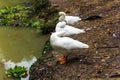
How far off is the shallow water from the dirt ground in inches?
79.2

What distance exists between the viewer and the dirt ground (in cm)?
808

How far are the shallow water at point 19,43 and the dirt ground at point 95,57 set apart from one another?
2013 millimetres

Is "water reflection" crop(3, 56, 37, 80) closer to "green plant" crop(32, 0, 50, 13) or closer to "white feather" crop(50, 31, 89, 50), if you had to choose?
"white feather" crop(50, 31, 89, 50)

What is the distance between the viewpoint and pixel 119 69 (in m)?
7.84

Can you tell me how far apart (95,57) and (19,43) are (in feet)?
18.5

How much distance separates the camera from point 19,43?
13.9m

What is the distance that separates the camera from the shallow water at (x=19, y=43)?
1255 cm

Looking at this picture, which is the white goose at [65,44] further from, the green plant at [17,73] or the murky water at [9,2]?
the murky water at [9,2]

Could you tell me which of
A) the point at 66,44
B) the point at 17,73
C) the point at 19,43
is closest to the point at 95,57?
the point at 66,44

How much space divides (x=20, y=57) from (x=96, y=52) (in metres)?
4.06

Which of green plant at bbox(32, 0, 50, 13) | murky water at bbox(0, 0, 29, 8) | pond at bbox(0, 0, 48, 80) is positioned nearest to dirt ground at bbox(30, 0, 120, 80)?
pond at bbox(0, 0, 48, 80)

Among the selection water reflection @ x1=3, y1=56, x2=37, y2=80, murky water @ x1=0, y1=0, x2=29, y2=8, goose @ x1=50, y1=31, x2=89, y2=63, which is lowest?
water reflection @ x1=3, y1=56, x2=37, y2=80

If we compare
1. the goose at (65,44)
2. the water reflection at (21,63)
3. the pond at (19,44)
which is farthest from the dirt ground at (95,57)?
the pond at (19,44)

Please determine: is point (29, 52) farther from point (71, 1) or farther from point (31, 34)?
point (71, 1)
